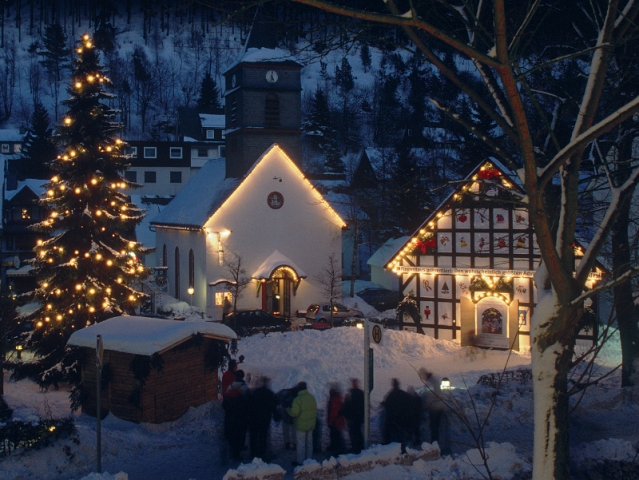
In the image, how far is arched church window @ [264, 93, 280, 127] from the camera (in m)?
34.3

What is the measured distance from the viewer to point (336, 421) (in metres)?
12.2

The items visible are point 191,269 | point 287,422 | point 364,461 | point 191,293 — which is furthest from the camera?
point 191,269

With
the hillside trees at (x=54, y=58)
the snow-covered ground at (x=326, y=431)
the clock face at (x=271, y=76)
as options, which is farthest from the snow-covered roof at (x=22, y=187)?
the hillside trees at (x=54, y=58)

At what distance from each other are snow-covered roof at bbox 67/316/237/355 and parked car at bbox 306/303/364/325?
15866 millimetres

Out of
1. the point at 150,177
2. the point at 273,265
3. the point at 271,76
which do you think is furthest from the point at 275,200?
the point at 150,177

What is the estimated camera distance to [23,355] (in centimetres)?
2353

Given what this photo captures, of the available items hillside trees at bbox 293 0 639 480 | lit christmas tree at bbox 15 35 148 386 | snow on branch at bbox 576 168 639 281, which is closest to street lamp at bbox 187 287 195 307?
lit christmas tree at bbox 15 35 148 386

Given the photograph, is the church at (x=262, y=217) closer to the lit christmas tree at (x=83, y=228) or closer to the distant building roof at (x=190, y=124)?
the lit christmas tree at (x=83, y=228)

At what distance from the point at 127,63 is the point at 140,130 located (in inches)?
1256

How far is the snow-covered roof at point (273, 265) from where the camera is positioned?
105ft

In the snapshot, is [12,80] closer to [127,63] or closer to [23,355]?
[127,63]

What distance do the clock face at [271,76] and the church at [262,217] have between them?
0.20 feet

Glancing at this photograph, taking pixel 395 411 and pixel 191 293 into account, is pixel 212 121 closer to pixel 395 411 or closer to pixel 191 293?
pixel 191 293

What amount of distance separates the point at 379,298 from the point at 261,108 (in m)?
13.6
